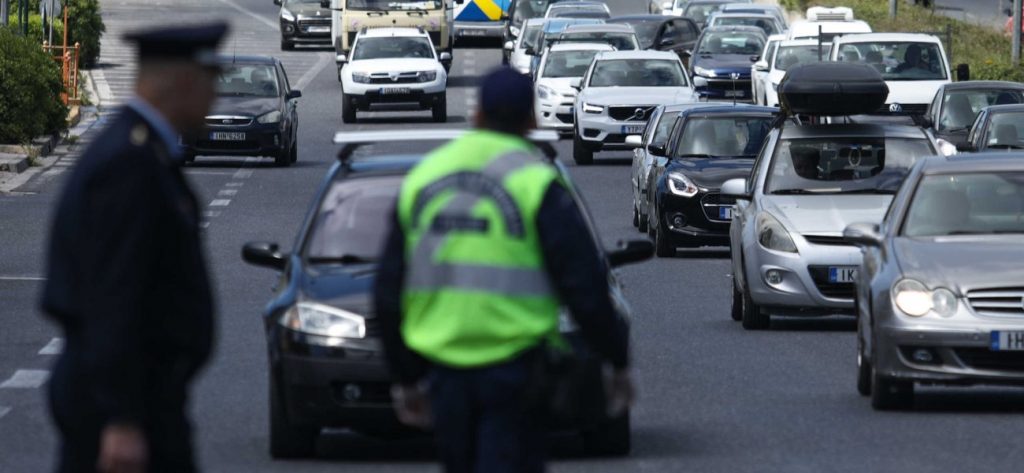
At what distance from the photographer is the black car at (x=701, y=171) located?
80.7 feet

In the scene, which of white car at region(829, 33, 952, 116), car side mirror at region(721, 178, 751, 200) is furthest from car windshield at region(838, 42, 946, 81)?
car side mirror at region(721, 178, 751, 200)

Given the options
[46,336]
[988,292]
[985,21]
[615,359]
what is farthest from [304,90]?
[615,359]

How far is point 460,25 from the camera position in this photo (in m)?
66.4

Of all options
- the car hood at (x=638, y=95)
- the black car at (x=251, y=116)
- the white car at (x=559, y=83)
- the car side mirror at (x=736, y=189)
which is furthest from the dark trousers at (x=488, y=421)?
the white car at (x=559, y=83)

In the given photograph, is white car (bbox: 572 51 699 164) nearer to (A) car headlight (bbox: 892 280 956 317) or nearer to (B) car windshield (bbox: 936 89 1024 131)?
(B) car windshield (bbox: 936 89 1024 131)

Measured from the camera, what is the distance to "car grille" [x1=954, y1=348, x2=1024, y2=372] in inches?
508

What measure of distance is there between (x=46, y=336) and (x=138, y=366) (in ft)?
37.9

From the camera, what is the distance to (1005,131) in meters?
28.8

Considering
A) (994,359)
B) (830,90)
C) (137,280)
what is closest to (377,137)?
(994,359)

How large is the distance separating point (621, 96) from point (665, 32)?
21028 millimetres

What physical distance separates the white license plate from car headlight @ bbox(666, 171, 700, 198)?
1180cm

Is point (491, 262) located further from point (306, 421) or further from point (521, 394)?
point (306, 421)

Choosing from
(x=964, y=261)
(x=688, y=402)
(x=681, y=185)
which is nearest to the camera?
(x=964, y=261)

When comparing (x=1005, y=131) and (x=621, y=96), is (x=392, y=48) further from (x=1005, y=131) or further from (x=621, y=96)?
(x=1005, y=131)
